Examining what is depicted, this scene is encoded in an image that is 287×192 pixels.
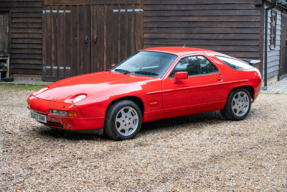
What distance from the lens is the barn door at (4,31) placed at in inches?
568

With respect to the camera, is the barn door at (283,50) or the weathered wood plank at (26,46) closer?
the weathered wood plank at (26,46)

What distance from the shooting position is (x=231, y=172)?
4.30 metres

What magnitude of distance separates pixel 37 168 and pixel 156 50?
→ 10.7ft

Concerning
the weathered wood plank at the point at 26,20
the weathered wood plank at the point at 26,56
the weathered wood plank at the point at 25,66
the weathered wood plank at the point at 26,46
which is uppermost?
the weathered wood plank at the point at 26,20

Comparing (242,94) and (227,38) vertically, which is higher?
(227,38)

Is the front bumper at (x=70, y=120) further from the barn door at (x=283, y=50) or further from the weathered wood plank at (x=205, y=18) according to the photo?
the barn door at (x=283, y=50)

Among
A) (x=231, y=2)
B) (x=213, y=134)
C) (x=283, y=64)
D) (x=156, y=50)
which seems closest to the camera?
(x=213, y=134)

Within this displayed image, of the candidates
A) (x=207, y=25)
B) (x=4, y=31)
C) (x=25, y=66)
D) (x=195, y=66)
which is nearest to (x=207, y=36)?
(x=207, y=25)

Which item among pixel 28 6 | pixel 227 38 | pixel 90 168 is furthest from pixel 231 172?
pixel 28 6

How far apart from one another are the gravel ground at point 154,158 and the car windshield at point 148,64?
989mm

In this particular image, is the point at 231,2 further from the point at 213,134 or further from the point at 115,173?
the point at 115,173

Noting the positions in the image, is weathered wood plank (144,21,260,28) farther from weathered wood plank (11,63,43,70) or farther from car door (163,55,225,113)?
car door (163,55,225,113)

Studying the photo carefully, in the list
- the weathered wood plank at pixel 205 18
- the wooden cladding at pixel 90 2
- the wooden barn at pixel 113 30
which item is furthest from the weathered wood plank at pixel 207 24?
the wooden cladding at pixel 90 2

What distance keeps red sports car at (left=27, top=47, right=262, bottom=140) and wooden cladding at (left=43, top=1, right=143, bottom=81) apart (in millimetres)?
6442
